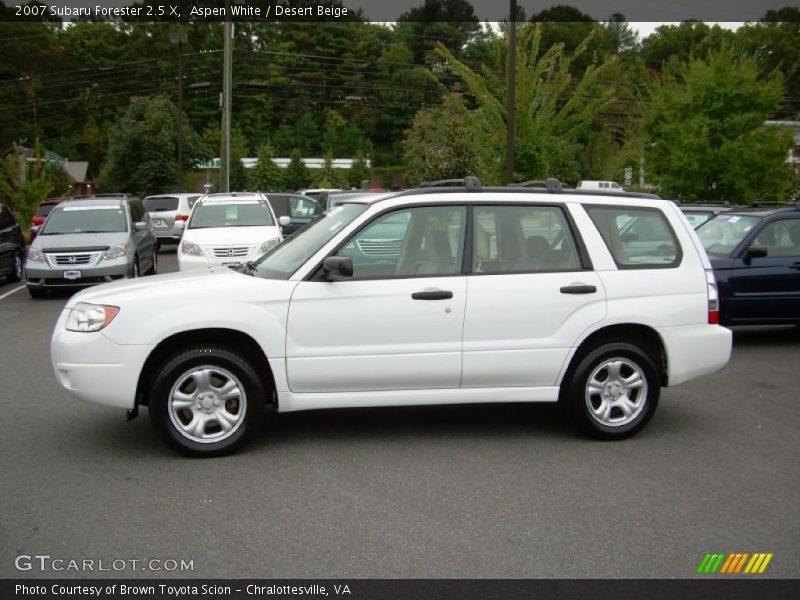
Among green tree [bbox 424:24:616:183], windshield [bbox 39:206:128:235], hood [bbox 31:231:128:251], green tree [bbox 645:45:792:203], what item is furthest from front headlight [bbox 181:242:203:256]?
green tree [bbox 424:24:616:183]

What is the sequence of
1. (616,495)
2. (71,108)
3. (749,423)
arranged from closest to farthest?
(616,495) < (749,423) < (71,108)

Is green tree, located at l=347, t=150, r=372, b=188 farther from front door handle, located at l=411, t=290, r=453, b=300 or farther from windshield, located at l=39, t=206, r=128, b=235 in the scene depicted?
front door handle, located at l=411, t=290, r=453, b=300

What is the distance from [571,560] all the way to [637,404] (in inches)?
99.6

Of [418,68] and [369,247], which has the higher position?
[418,68]

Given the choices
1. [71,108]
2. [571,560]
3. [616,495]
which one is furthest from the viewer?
[71,108]

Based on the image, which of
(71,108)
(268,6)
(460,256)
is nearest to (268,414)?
(460,256)

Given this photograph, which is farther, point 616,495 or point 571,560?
point 616,495

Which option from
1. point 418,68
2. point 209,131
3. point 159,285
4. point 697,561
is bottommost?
point 697,561

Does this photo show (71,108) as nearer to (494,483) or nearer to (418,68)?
(418,68)

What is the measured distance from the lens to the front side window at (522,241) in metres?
6.63

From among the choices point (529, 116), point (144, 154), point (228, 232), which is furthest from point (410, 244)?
point (144, 154)

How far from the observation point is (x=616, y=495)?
17.9 feet

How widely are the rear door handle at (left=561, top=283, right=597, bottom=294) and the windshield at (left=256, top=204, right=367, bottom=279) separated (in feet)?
5.26

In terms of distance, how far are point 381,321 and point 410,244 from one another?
25.9 inches
